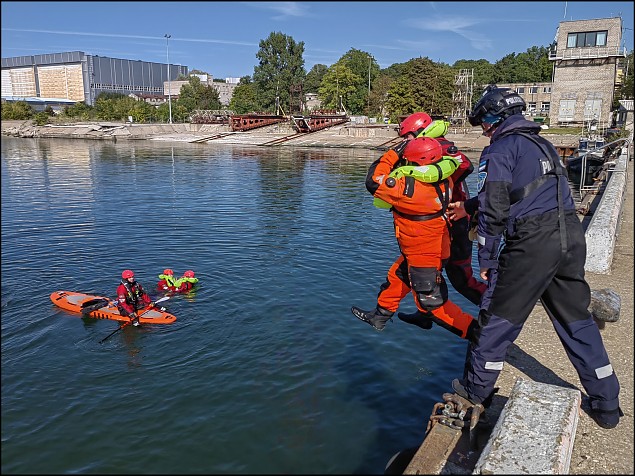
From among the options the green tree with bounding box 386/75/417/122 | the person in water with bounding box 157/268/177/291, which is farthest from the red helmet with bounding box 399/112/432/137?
the green tree with bounding box 386/75/417/122

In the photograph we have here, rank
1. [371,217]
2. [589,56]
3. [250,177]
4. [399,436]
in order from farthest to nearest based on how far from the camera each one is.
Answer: [589,56] → [250,177] → [371,217] → [399,436]

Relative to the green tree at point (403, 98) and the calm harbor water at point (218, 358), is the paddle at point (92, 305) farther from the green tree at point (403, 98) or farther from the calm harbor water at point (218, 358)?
the green tree at point (403, 98)

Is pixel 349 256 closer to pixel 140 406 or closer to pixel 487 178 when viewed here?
pixel 140 406

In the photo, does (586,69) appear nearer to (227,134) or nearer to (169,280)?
(227,134)

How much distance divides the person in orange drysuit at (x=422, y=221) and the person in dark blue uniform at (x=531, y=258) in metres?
0.93

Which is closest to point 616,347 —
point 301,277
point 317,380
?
point 317,380

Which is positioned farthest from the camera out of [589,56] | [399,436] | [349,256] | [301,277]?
[589,56]

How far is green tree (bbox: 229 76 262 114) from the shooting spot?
329 feet

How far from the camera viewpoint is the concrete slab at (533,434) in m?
3.38

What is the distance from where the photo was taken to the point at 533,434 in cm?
367

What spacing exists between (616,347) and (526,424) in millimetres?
3110

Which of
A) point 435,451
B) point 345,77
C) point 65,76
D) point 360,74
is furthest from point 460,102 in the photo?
point 65,76

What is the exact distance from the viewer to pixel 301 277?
38.6 feet

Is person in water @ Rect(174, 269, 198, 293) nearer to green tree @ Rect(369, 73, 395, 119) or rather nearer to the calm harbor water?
the calm harbor water
